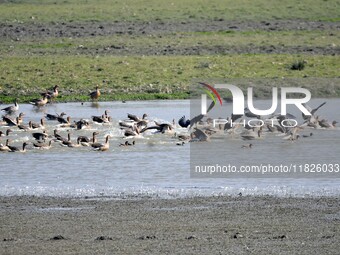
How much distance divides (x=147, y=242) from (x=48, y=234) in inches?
46.2

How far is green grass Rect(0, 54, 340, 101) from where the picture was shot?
27344 mm

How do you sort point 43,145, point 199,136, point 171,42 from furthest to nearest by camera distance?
point 171,42
point 199,136
point 43,145

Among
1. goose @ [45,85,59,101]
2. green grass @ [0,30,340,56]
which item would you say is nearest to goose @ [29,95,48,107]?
goose @ [45,85,59,101]

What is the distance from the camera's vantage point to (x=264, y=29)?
44.4 metres

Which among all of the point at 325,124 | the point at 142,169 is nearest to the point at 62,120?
the point at 325,124

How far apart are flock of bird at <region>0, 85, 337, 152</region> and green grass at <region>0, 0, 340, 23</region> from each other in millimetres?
25955

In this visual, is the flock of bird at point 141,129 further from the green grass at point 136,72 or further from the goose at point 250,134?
the green grass at point 136,72

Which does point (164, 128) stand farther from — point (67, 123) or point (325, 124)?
point (325, 124)

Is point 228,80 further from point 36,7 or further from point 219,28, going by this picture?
point 36,7

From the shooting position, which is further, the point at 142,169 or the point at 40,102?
the point at 40,102

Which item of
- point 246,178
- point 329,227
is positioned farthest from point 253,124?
point 329,227

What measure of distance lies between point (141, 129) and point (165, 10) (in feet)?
104

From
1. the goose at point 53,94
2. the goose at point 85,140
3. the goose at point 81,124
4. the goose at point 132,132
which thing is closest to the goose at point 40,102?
the goose at point 53,94

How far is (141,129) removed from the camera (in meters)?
19.8
